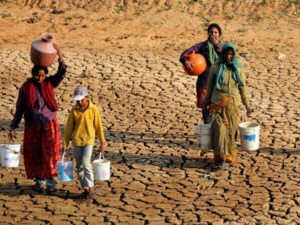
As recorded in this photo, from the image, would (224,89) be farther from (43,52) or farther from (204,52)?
(43,52)

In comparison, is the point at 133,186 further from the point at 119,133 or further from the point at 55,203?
the point at 119,133

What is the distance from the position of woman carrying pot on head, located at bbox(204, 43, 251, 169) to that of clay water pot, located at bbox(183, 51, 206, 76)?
2.15 feet

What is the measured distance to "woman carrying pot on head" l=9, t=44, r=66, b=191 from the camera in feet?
24.3

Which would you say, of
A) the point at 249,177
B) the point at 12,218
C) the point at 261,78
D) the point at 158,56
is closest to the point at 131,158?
the point at 249,177

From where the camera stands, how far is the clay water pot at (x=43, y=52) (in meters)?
7.60

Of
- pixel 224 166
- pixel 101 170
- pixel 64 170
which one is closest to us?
pixel 64 170

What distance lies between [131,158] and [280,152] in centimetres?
198

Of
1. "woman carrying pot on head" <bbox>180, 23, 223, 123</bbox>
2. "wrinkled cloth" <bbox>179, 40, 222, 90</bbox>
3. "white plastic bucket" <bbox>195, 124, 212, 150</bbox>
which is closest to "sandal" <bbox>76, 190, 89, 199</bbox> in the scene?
"white plastic bucket" <bbox>195, 124, 212, 150</bbox>

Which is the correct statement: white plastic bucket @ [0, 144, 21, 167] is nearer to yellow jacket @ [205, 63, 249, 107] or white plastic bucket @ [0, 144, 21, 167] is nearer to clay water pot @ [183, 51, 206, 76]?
yellow jacket @ [205, 63, 249, 107]

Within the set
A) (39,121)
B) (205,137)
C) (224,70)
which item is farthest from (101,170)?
(224,70)

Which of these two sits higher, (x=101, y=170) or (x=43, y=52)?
(x=43, y=52)

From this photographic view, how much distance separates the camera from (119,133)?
9.98 metres

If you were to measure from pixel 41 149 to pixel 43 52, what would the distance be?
1.09 meters

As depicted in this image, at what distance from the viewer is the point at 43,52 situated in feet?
24.9
